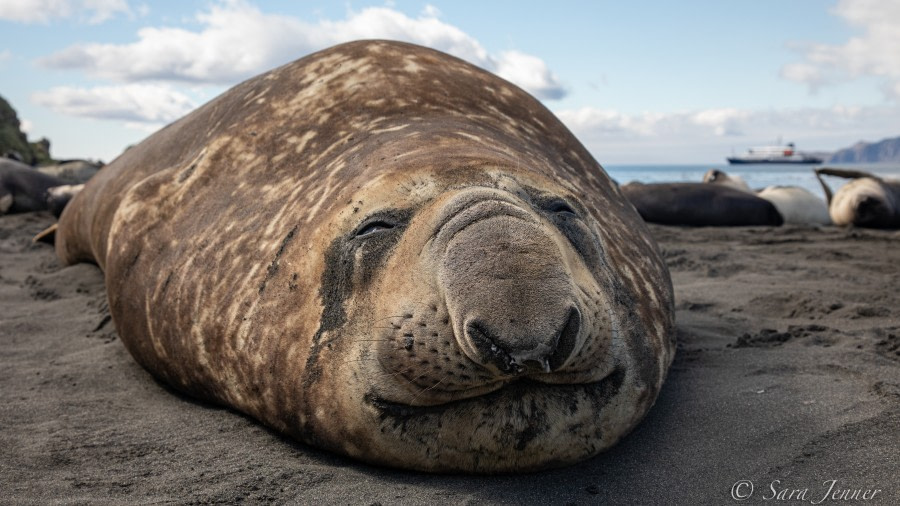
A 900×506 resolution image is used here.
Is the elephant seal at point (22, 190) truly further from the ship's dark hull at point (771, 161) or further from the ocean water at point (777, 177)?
the ship's dark hull at point (771, 161)

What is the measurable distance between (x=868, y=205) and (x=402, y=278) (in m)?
10.9

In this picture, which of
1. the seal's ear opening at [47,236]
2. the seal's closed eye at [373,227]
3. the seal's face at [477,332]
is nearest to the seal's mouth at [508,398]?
the seal's face at [477,332]

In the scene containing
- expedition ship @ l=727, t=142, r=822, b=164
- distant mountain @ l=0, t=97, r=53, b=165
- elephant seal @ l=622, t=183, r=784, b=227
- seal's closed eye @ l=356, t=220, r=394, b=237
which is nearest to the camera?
seal's closed eye @ l=356, t=220, r=394, b=237

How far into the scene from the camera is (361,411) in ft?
8.89

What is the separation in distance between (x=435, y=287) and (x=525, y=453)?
23.2 inches

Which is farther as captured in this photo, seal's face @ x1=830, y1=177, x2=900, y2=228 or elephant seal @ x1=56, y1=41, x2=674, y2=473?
seal's face @ x1=830, y1=177, x2=900, y2=228

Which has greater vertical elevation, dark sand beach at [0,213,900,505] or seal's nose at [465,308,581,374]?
seal's nose at [465,308,581,374]

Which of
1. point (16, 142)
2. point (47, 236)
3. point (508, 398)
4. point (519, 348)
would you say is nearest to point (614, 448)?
point (508, 398)

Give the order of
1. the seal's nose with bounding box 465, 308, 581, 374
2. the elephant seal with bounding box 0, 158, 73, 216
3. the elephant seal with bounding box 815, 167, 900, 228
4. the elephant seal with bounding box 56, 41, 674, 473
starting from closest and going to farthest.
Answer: the seal's nose with bounding box 465, 308, 581, 374 < the elephant seal with bounding box 56, 41, 674, 473 < the elephant seal with bounding box 815, 167, 900, 228 < the elephant seal with bounding box 0, 158, 73, 216

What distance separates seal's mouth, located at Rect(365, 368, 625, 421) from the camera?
8.58 feet

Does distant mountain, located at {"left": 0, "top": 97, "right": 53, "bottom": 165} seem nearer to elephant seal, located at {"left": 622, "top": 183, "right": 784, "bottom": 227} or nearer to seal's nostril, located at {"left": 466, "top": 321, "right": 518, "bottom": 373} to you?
elephant seal, located at {"left": 622, "top": 183, "right": 784, "bottom": 227}

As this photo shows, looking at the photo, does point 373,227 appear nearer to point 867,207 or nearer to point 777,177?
point 867,207

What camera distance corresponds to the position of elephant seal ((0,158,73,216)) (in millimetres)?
12711

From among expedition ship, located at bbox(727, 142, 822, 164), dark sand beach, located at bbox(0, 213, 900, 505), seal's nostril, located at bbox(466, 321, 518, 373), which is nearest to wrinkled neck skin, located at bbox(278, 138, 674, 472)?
seal's nostril, located at bbox(466, 321, 518, 373)
